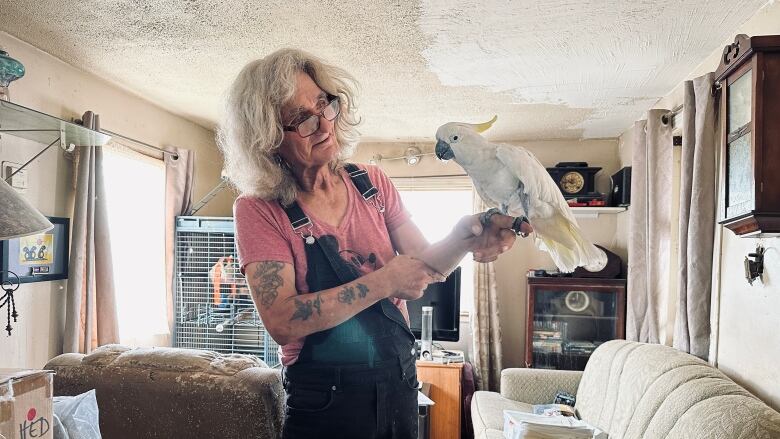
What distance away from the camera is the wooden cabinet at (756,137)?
1350mm

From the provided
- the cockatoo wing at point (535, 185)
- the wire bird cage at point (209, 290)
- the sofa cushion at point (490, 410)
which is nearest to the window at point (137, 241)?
the wire bird cage at point (209, 290)

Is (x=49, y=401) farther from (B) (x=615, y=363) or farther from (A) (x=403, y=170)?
(A) (x=403, y=170)

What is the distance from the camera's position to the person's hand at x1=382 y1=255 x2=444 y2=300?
2.83ft

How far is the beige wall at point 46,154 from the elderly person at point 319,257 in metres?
1.75

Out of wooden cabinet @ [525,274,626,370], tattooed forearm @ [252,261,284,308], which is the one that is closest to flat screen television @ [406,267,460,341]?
wooden cabinet @ [525,274,626,370]

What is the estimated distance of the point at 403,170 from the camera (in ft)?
14.3

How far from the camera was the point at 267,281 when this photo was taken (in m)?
→ 0.91

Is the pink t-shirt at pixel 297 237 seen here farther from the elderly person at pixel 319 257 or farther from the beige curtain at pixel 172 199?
the beige curtain at pixel 172 199

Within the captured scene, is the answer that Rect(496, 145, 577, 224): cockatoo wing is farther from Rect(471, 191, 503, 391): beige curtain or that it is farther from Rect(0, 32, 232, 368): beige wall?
Rect(471, 191, 503, 391): beige curtain

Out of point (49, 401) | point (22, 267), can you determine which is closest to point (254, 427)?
point (49, 401)

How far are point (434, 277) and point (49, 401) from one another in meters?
0.86

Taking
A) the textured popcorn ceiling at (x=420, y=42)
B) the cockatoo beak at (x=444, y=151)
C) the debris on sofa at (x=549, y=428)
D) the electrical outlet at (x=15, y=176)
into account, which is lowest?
the debris on sofa at (x=549, y=428)

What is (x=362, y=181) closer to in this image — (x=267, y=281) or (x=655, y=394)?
(x=267, y=281)

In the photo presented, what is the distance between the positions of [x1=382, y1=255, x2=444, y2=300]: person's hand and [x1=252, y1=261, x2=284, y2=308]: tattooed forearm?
20cm
